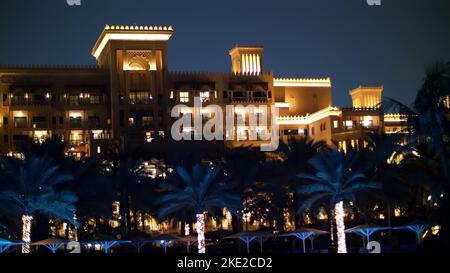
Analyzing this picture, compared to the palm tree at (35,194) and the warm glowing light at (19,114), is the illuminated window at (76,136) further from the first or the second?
the palm tree at (35,194)

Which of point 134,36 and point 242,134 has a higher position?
point 134,36

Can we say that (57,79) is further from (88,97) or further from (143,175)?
(143,175)

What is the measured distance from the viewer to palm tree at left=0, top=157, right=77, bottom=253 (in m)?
47.0

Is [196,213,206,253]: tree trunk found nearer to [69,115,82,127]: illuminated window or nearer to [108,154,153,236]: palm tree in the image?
[108,154,153,236]: palm tree

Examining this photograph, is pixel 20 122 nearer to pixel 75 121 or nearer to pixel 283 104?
pixel 75 121

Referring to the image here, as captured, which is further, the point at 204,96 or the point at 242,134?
the point at 204,96

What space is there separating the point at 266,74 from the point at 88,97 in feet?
62.9

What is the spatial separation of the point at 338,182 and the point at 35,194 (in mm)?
16622

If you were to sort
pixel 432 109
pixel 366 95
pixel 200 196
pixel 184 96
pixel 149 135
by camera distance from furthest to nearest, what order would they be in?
1. pixel 366 95
2. pixel 184 96
3. pixel 149 135
4. pixel 200 196
5. pixel 432 109

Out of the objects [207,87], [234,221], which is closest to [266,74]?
[207,87]

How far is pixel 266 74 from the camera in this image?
93938 millimetres

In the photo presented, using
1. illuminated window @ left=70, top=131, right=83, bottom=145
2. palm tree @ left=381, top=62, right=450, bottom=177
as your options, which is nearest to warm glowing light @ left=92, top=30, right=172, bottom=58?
illuminated window @ left=70, top=131, right=83, bottom=145

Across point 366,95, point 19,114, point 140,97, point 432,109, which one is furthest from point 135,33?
point 432,109

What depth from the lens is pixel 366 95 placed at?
108188mm
